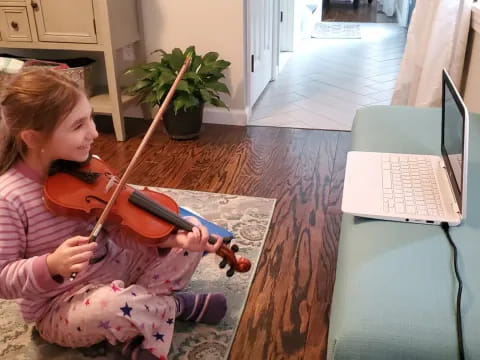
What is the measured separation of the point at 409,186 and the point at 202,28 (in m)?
1.80

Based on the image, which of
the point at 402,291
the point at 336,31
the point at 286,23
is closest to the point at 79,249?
the point at 402,291

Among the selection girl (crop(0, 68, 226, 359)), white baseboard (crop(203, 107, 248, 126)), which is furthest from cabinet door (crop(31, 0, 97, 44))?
girl (crop(0, 68, 226, 359))

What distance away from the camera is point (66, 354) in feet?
4.03

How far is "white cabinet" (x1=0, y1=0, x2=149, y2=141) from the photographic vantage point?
7.59 ft

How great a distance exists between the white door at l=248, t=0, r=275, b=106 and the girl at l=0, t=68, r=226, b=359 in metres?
1.81

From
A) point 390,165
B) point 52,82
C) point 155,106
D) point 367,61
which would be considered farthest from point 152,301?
point 367,61

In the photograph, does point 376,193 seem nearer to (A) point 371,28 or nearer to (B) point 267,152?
(B) point 267,152

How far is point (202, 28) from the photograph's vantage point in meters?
2.63

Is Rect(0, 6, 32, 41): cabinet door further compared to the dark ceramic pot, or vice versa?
the dark ceramic pot

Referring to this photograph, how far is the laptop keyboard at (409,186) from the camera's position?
104cm

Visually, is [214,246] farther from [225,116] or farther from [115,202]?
[225,116]

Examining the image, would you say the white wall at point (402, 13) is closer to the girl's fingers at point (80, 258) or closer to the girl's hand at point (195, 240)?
the girl's hand at point (195, 240)

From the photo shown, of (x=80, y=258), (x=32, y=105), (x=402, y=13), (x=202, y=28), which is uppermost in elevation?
(x=32, y=105)

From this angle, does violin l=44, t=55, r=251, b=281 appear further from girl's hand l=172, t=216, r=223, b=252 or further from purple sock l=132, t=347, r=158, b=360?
purple sock l=132, t=347, r=158, b=360
